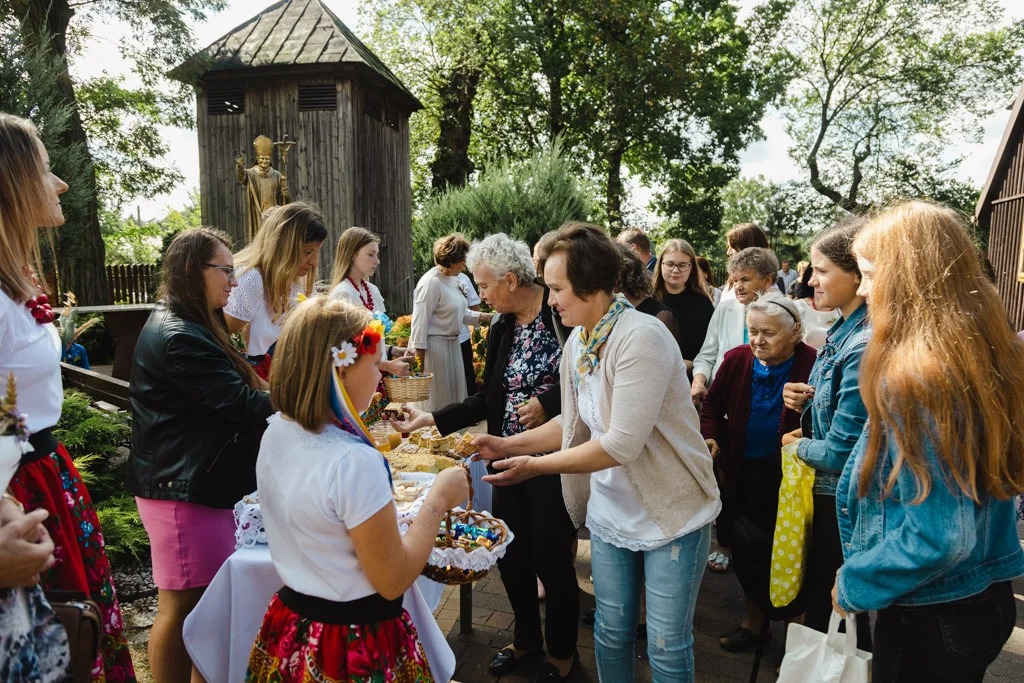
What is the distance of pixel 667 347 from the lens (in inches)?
89.2

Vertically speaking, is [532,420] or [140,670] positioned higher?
[532,420]

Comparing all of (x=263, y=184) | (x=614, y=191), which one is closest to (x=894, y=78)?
(x=614, y=191)

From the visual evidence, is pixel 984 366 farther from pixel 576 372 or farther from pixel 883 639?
pixel 576 372

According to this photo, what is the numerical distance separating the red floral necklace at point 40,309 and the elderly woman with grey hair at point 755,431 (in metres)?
2.94

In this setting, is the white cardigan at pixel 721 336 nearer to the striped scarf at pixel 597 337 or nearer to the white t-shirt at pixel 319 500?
the striped scarf at pixel 597 337

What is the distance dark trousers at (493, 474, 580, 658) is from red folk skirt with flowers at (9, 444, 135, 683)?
5.38 ft

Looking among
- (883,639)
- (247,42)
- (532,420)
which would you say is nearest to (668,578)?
(883,639)

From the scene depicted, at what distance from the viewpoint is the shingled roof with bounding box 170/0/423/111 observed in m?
14.3

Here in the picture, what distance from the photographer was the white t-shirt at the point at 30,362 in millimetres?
1918

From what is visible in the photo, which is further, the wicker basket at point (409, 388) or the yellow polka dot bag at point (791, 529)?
the wicker basket at point (409, 388)

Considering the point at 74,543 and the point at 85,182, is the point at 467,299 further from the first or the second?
the point at 85,182

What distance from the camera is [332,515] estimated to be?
5.22 feet

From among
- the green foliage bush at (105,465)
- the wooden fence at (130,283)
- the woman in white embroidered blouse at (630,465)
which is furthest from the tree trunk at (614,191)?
the woman in white embroidered blouse at (630,465)

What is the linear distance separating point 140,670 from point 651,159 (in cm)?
2557
